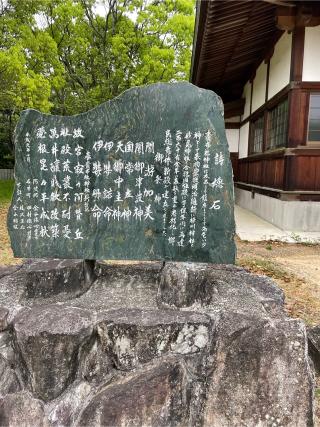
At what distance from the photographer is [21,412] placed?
2.34m

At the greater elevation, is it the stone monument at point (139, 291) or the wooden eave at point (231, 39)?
the wooden eave at point (231, 39)

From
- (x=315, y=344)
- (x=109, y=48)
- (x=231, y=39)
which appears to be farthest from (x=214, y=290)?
(x=109, y=48)

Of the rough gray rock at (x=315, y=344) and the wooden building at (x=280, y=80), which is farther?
the wooden building at (x=280, y=80)

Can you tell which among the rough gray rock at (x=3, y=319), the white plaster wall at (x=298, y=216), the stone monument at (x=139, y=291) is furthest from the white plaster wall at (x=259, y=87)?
the rough gray rock at (x=3, y=319)

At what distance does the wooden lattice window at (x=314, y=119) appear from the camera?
7.66 metres

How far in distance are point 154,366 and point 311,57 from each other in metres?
7.20

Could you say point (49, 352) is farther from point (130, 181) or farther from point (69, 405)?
point (130, 181)

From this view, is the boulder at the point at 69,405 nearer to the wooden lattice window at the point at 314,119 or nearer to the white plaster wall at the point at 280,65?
the wooden lattice window at the point at 314,119

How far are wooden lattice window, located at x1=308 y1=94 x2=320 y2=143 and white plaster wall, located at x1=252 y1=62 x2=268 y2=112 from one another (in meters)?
2.79

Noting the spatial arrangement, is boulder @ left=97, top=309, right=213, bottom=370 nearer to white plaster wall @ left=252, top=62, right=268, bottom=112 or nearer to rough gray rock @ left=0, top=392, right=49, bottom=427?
rough gray rock @ left=0, top=392, right=49, bottom=427

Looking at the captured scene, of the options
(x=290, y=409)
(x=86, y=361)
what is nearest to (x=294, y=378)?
(x=290, y=409)

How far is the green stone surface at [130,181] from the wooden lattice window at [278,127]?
564cm

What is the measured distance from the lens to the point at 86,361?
2443 millimetres

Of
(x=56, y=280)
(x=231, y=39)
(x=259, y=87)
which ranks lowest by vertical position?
(x=56, y=280)
